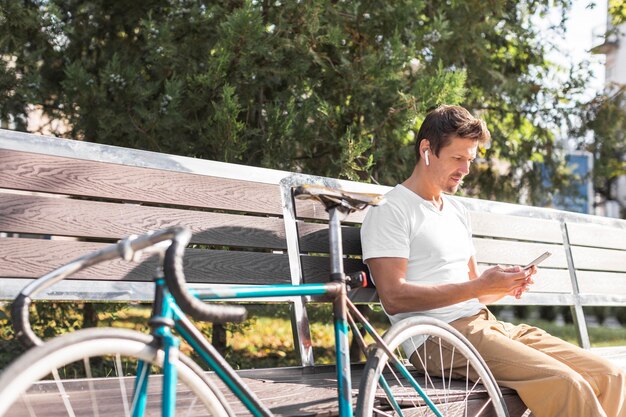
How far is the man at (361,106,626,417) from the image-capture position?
3146 mm

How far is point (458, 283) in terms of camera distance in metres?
3.25

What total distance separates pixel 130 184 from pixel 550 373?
1.70 metres

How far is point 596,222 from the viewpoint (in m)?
5.48

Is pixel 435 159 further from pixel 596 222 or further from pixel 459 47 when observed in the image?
pixel 459 47

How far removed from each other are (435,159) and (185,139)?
2368 mm

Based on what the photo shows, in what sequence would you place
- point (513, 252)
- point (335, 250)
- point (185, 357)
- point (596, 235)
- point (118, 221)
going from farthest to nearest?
1. point (596, 235)
2. point (513, 252)
3. point (118, 221)
4. point (335, 250)
5. point (185, 357)

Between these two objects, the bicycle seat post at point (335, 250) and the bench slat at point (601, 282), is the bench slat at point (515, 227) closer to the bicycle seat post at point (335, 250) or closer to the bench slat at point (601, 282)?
the bench slat at point (601, 282)

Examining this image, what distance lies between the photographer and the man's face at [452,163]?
3480mm

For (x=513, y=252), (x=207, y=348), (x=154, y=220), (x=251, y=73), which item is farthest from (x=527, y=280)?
(x=251, y=73)

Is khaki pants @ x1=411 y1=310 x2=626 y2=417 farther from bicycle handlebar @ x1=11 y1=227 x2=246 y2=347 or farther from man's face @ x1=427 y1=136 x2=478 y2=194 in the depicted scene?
bicycle handlebar @ x1=11 y1=227 x2=246 y2=347

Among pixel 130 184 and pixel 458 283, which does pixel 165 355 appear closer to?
pixel 130 184

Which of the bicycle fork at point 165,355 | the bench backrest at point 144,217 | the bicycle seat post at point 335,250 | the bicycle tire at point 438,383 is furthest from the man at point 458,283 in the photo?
the bicycle fork at point 165,355

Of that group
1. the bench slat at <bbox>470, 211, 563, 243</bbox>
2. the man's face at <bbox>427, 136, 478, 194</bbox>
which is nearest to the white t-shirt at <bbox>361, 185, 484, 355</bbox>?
the man's face at <bbox>427, 136, 478, 194</bbox>

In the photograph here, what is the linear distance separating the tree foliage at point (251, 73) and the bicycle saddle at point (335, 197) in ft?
7.42
